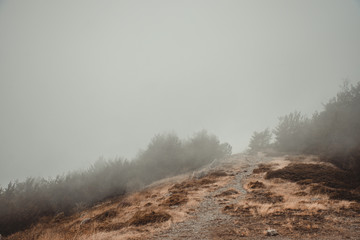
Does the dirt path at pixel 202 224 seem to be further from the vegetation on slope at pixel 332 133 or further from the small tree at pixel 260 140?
the small tree at pixel 260 140

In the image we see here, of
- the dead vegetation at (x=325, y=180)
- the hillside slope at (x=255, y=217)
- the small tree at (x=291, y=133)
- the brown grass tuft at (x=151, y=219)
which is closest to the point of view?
the hillside slope at (x=255, y=217)

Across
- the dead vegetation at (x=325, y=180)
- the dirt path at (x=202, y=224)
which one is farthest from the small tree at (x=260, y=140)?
the dirt path at (x=202, y=224)

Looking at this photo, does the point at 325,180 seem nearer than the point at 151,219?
No

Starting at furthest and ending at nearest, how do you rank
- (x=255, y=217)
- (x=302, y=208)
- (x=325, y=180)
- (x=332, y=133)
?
(x=332, y=133), (x=325, y=180), (x=302, y=208), (x=255, y=217)

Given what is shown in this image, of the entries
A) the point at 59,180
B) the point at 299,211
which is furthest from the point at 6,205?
the point at 299,211

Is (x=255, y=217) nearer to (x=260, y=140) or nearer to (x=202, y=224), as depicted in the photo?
(x=202, y=224)

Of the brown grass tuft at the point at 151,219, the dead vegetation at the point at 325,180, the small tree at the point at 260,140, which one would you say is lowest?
the dead vegetation at the point at 325,180

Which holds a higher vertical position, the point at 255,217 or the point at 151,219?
the point at 151,219

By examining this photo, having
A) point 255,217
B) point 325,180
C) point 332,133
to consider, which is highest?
point 332,133

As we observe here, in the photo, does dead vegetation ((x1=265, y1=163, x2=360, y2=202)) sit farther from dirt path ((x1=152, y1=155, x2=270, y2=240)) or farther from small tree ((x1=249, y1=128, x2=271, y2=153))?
small tree ((x1=249, y1=128, x2=271, y2=153))

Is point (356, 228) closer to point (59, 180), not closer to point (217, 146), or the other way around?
point (59, 180)

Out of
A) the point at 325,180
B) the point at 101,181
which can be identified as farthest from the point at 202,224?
the point at 101,181

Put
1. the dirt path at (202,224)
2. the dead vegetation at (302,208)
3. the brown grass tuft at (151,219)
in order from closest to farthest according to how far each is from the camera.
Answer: the dead vegetation at (302,208) → the dirt path at (202,224) → the brown grass tuft at (151,219)

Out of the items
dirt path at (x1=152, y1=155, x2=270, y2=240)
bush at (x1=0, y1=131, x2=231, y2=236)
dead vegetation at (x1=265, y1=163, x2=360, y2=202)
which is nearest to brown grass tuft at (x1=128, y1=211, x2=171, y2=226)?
dirt path at (x1=152, y1=155, x2=270, y2=240)
